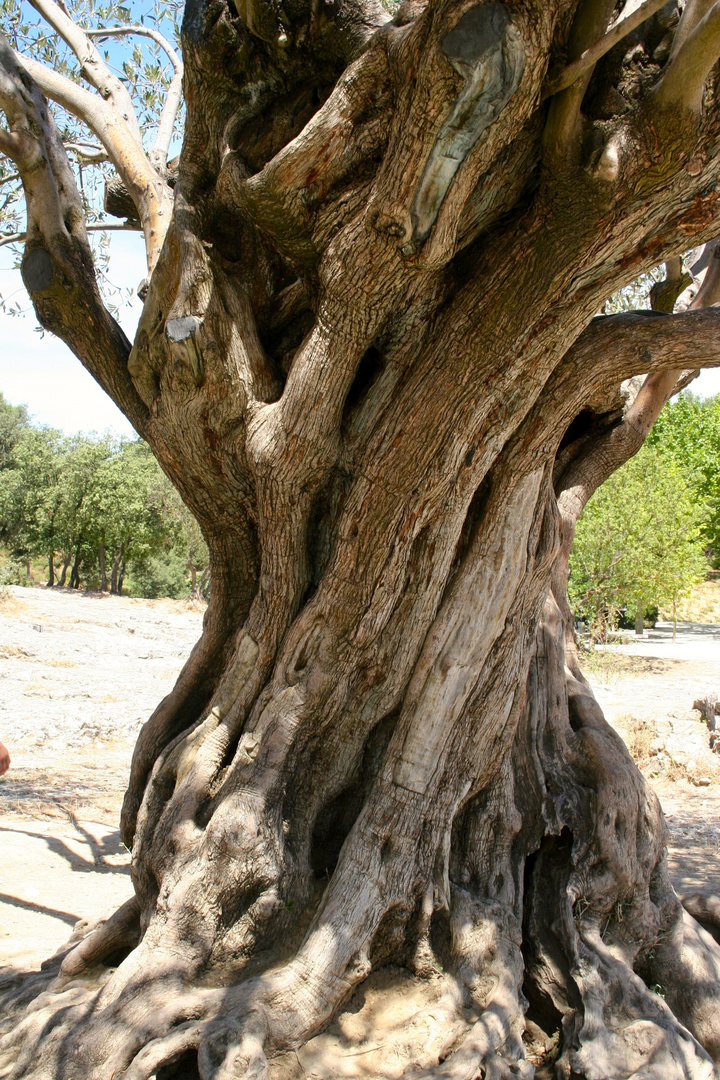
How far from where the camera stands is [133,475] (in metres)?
37.1

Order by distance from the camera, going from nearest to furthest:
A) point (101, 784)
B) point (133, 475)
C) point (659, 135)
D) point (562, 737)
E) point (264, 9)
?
point (659, 135), point (264, 9), point (562, 737), point (101, 784), point (133, 475)

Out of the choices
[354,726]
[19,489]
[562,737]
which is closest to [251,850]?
[354,726]

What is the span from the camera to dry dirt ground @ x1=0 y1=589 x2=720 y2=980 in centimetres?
547

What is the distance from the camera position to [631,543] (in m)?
21.5

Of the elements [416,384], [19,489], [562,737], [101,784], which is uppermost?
[19,489]

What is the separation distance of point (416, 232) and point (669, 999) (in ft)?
13.2

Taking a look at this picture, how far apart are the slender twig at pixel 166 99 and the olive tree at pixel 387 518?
3.22ft

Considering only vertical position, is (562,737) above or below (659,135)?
below

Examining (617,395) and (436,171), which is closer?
(436,171)

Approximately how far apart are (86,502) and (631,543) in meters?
26.2

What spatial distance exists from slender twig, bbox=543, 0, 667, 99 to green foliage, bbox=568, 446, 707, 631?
1903 cm

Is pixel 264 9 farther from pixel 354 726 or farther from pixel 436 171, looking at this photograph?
pixel 354 726

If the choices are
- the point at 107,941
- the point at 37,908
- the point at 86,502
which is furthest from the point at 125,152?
the point at 86,502

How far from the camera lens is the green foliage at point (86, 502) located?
3638 cm
